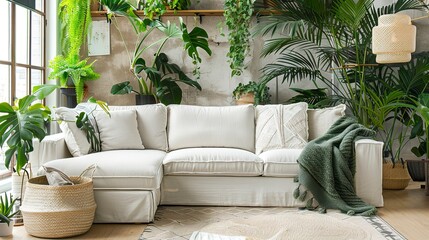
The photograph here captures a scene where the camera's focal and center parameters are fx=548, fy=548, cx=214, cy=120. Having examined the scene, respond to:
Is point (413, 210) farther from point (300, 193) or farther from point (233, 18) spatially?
point (233, 18)

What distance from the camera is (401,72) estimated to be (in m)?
5.32

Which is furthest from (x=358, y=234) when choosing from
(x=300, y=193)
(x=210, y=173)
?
(x=210, y=173)

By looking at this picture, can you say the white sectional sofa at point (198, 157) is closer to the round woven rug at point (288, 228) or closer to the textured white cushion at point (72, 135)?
the textured white cushion at point (72, 135)

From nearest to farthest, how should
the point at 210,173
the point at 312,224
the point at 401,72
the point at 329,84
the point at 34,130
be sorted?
the point at 34,130, the point at 312,224, the point at 210,173, the point at 401,72, the point at 329,84

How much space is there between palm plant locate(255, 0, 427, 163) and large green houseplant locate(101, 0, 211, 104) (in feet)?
2.32

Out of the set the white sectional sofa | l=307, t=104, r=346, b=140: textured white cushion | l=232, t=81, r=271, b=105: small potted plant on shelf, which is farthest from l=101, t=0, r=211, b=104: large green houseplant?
l=307, t=104, r=346, b=140: textured white cushion

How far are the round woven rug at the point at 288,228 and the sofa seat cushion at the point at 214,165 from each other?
1.48 ft

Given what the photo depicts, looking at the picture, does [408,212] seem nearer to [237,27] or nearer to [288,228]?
[288,228]

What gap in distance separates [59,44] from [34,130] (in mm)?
2339

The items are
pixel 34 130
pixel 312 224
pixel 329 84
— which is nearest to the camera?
pixel 34 130

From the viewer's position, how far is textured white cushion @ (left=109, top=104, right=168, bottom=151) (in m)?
4.85

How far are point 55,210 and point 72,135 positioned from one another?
96 cm

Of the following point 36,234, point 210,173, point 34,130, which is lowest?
point 36,234

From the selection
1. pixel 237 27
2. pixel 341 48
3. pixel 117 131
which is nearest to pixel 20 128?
pixel 117 131
